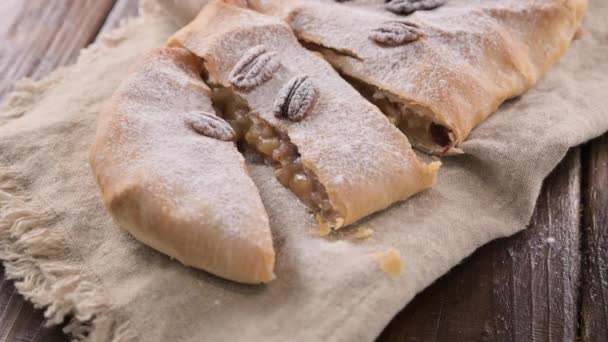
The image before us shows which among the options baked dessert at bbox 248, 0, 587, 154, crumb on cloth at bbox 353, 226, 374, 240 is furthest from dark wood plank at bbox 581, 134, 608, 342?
crumb on cloth at bbox 353, 226, 374, 240

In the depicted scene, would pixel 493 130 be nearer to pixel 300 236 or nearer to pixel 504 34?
pixel 504 34

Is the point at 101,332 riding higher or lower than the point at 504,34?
lower

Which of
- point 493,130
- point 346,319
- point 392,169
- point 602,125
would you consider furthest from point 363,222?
point 602,125

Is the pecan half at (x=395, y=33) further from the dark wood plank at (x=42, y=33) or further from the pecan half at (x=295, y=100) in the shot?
the dark wood plank at (x=42, y=33)

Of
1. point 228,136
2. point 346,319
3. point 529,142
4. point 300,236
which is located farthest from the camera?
point 529,142

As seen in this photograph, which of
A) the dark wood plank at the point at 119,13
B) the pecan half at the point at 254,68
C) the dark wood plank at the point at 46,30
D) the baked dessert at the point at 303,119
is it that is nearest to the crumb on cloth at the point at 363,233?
the baked dessert at the point at 303,119

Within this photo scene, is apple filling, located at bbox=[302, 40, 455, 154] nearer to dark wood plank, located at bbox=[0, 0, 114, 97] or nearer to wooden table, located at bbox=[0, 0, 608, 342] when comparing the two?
wooden table, located at bbox=[0, 0, 608, 342]

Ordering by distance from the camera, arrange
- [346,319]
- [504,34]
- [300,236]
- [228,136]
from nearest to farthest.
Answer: [346,319] → [300,236] → [228,136] → [504,34]
